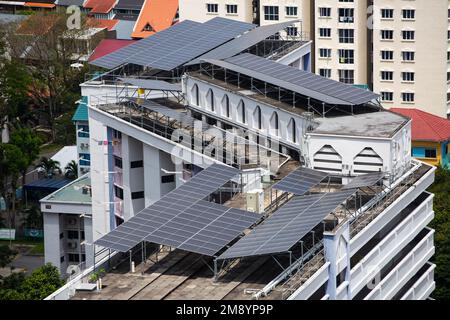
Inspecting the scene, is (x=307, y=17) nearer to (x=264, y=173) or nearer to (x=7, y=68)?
(x=7, y=68)

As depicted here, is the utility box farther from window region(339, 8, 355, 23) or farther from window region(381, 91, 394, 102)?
window region(339, 8, 355, 23)

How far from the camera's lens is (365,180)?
2795 inches

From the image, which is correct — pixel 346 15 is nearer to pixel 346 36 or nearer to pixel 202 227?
pixel 346 36

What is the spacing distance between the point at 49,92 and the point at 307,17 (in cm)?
3081

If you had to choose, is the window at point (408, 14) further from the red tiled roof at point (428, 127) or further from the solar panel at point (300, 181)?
the solar panel at point (300, 181)

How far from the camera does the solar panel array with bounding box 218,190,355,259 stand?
62.6m

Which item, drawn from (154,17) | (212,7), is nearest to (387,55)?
(212,7)

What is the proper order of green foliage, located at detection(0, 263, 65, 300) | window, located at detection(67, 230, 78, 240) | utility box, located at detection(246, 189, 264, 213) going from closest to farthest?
utility box, located at detection(246, 189, 264, 213), green foliage, located at detection(0, 263, 65, 300), window, located at detection(67, 230, 78, 240)

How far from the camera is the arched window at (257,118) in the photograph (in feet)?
273

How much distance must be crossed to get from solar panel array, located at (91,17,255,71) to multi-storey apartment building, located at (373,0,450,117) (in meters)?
27.3

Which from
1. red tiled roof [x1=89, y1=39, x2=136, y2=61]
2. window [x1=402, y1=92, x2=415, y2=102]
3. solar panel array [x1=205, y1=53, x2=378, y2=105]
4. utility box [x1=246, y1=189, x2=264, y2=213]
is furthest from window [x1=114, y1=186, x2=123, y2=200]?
red tiled roof [x1=89, y1=39, x2=136, y2=61]

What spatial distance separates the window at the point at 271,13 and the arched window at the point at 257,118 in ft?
159

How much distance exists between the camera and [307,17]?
131000 millimetres
